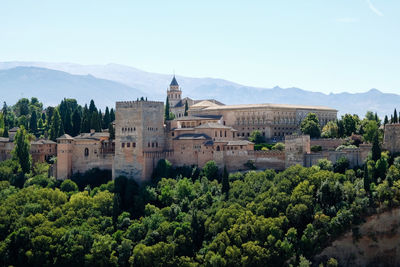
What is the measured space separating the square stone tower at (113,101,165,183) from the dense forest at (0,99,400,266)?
4.81 feet

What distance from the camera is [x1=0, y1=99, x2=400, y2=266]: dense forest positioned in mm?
55375

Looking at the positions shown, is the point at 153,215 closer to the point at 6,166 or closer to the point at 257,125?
the point at 6,166

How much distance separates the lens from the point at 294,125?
9275 centimetres

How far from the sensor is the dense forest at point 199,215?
5538 cm

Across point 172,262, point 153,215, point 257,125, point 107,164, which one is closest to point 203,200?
point 153,215

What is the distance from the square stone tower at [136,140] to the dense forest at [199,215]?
4.81 feet

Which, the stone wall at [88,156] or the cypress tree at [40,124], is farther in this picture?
the cypress tree at [40,124]

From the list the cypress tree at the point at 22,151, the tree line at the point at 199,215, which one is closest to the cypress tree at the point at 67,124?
the cypress tree at the point at 22,151

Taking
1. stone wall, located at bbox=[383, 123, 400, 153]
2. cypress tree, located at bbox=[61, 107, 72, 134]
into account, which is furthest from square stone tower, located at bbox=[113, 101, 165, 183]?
stone wall, located at bbox=[383, 123, 400, 153]

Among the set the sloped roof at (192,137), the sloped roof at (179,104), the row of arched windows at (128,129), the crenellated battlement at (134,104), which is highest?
the sloped roof at (179,104)

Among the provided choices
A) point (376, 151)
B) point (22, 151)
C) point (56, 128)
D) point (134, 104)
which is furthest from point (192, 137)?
point (56, 128)

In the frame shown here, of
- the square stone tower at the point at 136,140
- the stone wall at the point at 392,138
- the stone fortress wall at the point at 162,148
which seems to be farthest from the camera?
the square stone tower at the point at 136,140

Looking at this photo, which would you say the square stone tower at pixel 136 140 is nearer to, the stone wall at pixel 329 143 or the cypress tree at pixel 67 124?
the cypress tree at pixel 67 124

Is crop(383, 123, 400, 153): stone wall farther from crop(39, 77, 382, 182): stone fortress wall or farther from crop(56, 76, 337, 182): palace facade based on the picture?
crop(56, 76, 337, 182): palace facade
